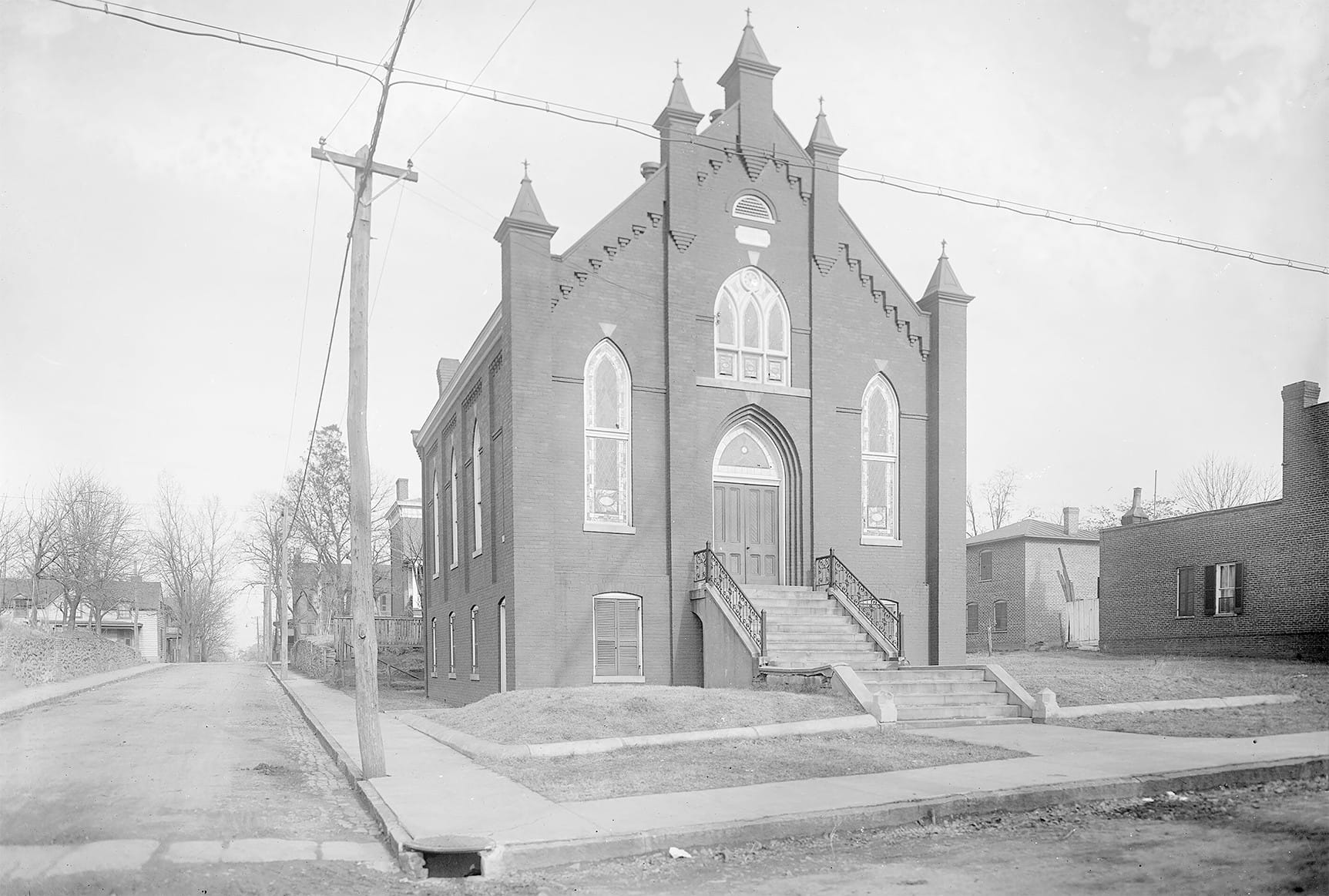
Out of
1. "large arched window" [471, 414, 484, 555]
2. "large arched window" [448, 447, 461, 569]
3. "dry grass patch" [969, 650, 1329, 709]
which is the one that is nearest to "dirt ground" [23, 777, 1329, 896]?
"dry grass patch" [969, 650, 1329, 709]

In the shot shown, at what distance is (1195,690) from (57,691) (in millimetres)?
29443

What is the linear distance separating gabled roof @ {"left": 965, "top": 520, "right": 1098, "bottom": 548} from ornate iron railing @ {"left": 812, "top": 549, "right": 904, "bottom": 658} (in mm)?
24849

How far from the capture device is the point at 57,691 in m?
30.1

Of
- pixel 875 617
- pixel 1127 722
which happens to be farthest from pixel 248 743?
pixel 1127 722

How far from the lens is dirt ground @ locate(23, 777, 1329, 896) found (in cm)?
686

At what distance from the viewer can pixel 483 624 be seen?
78.3 ft

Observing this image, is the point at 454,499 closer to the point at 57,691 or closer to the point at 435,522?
the point at 435,522

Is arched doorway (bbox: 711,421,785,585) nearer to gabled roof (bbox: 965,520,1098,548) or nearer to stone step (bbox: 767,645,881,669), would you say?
stone step (bbox: 767,645,881,669)

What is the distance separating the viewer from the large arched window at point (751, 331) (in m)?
22.6

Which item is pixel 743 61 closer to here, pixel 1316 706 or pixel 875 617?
pixel 875 617

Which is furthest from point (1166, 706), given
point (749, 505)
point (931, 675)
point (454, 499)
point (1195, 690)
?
point (454, 499)

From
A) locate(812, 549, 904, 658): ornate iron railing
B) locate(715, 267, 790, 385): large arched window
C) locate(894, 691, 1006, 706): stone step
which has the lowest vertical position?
locate(894, 691, 1006, 706): stone step

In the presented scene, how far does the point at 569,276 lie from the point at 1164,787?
14615 mm

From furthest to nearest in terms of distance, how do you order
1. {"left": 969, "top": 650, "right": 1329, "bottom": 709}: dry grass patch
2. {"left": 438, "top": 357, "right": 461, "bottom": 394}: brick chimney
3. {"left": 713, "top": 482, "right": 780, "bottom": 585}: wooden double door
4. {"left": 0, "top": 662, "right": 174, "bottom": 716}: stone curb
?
{"left": 438, "top": 357, "right": 461, "bottom": 394}: brick chimney, {"left": 0, "top": 662, "right": 174, "bottom": 716}: stone curb, {"left": 713, "top": 482, "right": 780, "bottom": 585}: wooden double door, {"left": 969, "top": 650, "right": 1329, "bottom": 709}: dry grass patch
